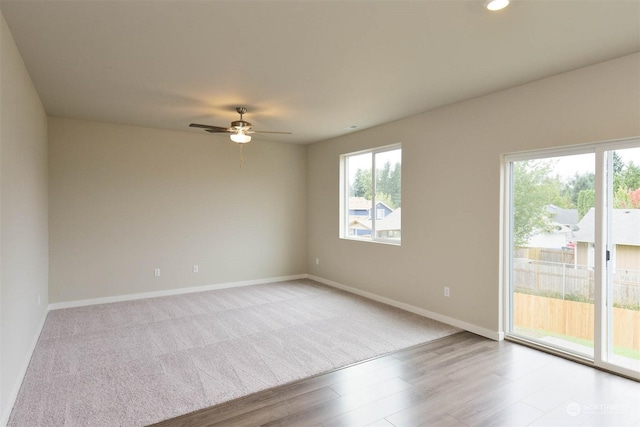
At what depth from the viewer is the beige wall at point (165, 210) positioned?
16.2 ft

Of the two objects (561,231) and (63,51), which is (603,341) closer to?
(561,231)

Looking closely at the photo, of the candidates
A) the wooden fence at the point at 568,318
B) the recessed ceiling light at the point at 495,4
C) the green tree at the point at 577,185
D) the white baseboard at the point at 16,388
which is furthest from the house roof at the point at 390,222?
the white baseboard at the point at 16,388

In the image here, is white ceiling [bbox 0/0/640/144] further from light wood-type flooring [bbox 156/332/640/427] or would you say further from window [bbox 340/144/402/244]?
light wood-type flooring [bbox 156/332/640/427]

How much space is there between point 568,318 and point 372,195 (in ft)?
10.2

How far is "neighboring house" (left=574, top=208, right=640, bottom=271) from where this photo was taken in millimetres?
2902

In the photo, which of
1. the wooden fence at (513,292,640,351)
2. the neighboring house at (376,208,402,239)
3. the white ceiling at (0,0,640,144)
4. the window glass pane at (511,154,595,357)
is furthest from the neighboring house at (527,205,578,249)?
the neighboring house at (376,208,402,239)

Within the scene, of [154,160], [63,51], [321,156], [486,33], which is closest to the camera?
[486,33]

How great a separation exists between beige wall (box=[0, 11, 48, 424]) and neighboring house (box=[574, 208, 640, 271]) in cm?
466

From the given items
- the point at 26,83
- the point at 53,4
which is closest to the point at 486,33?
the point at 53,4

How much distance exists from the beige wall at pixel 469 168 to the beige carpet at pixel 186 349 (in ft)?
1.65

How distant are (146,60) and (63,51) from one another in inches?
24.2

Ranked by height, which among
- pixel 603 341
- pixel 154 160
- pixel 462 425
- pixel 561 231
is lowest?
pixel 462 425

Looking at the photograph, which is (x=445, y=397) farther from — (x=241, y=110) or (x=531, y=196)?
(x=241, y=110)

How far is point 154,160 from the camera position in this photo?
5.53 meters
